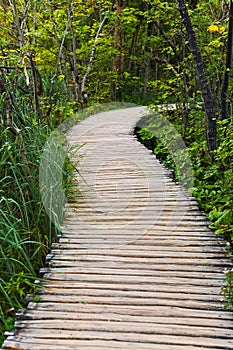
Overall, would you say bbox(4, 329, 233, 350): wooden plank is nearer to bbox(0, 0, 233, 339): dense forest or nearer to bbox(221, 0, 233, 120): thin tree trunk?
bbox(0, 0, 233, 339): dense forest

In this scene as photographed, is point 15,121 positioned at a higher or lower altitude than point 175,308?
higher

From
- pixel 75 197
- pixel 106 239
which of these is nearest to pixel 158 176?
pixel 75 197

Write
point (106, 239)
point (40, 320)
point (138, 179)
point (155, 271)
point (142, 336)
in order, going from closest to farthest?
point (142, 336) < point (40, 320) < point (155, 271) < point (106, 239) < point (138, 179)

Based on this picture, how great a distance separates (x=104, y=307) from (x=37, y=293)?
1.52 ft

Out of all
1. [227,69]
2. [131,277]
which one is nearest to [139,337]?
[131,277]

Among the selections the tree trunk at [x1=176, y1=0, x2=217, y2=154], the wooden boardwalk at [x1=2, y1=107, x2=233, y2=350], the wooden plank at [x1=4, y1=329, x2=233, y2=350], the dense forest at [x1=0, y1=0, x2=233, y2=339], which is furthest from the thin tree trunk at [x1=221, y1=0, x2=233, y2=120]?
the wooden plank at [x1=4, y1=329, x2=233, y2=350]

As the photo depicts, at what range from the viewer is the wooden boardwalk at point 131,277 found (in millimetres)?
2088

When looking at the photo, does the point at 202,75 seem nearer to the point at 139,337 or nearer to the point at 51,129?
the point at 51,129

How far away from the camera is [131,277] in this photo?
2.60 metres

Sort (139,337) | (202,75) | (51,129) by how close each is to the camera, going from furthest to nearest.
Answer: (51,129)
(202,75)
(139,337)

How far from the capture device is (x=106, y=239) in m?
3.08

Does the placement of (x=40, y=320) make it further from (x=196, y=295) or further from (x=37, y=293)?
(x=196, y=295)

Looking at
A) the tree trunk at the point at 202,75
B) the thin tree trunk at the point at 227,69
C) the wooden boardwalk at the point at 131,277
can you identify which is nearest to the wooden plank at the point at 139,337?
the wooden boardwalk at the point at 131,277

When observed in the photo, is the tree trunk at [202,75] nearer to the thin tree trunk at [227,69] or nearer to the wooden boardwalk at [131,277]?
the thin tree trunk at [227,69]
